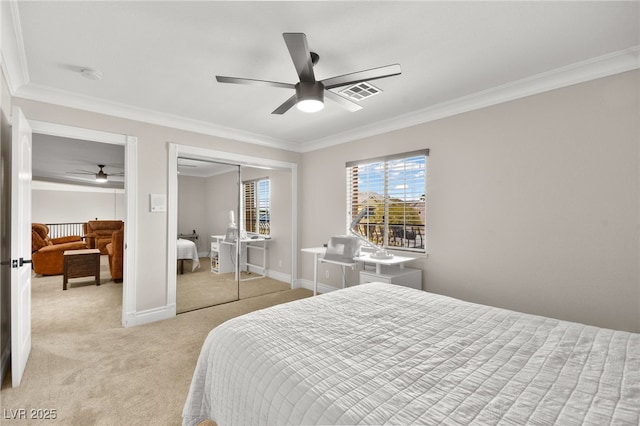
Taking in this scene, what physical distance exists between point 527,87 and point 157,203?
4.12 metres

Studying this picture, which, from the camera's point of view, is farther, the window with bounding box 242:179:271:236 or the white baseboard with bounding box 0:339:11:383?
the window with bounding box 242:179:271:236

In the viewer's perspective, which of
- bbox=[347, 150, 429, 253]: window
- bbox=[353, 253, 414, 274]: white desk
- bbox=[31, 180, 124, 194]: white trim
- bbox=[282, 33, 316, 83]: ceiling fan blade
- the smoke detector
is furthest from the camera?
bbox=[31, 180, 124, 194]: white trim

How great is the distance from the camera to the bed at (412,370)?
92cm

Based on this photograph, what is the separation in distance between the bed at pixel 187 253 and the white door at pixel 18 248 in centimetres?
164

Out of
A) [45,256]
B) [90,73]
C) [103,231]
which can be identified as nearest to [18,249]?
[90,73]

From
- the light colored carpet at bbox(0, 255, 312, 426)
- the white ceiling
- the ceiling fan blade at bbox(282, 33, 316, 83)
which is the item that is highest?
the white ceiling

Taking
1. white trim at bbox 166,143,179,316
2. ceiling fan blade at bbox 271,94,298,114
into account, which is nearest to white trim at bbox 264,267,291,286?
white trim at bbox 166,143,179,316

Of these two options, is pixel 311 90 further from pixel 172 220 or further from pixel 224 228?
pixel 224 228

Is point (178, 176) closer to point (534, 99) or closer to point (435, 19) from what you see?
point (435, 19)

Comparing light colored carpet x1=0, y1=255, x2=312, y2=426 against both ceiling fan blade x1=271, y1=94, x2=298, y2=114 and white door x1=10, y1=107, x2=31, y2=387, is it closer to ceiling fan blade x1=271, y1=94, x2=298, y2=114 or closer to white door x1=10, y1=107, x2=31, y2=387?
white door x1=10, y1=107, x2=31, y2=387

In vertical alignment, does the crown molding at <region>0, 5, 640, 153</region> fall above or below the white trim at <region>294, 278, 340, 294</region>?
above

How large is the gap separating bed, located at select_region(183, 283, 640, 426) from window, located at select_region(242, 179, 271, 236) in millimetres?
3044

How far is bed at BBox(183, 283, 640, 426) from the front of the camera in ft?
3.02

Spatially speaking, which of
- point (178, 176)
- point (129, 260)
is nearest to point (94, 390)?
point (129, 260)
